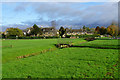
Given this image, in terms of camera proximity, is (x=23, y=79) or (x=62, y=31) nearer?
(x=23, y=79)

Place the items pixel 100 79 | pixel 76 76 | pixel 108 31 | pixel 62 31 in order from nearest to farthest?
pixel 100 79 → pixel 76 76 → pixel 108 31 → pixel 62 31

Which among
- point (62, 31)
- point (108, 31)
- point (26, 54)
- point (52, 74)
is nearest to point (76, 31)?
point (62, 31)

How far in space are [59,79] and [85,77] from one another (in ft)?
5.75

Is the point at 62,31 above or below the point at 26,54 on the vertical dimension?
above

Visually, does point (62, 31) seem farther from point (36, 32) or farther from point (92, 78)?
point (92, 78)

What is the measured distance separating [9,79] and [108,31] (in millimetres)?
112072

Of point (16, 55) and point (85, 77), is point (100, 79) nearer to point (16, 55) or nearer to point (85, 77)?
point (85, 77)

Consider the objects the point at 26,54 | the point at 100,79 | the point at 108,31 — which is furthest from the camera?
the point at 108,31

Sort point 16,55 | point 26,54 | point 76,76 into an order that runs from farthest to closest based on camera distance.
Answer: point 26,54
point 16,55
point 76,76

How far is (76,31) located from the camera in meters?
154

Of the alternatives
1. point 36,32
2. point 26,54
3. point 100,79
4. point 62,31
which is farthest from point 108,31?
point 100,79

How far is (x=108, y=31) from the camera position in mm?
108250

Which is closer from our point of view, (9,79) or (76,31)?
(9,79)

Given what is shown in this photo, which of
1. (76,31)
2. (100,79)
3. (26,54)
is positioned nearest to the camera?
(100,79)
